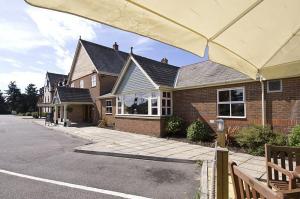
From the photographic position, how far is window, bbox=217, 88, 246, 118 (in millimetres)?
12320

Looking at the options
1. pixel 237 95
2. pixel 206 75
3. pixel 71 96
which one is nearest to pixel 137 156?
pixel 237 95

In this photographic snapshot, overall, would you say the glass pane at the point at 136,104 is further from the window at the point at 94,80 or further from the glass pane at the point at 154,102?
the window at the point at 94,80

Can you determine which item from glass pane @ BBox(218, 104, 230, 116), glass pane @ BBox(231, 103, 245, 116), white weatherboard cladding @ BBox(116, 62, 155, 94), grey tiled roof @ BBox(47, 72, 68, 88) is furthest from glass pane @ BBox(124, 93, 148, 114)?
grey tiled roof @ BBox(47, 72, 68, 88)

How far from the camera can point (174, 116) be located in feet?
51.6

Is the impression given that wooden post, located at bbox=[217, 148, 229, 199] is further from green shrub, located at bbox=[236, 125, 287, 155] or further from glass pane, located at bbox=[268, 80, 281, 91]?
glass pane, located at bbox=[268, 80, 281, 91]

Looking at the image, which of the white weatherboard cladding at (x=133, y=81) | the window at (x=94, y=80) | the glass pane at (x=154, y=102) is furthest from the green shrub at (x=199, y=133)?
the window at (x=94, y=80)

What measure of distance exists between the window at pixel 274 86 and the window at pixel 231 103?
4.51 feet

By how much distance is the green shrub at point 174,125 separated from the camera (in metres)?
15.0

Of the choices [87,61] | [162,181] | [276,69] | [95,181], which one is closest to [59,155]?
[95,181]

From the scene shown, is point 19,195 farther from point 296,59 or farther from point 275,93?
point 275,93

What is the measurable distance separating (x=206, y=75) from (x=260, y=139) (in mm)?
6363

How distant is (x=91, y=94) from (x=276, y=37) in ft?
85.8

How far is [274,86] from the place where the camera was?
35.9 feet

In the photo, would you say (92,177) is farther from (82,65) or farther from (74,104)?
(82,65)
